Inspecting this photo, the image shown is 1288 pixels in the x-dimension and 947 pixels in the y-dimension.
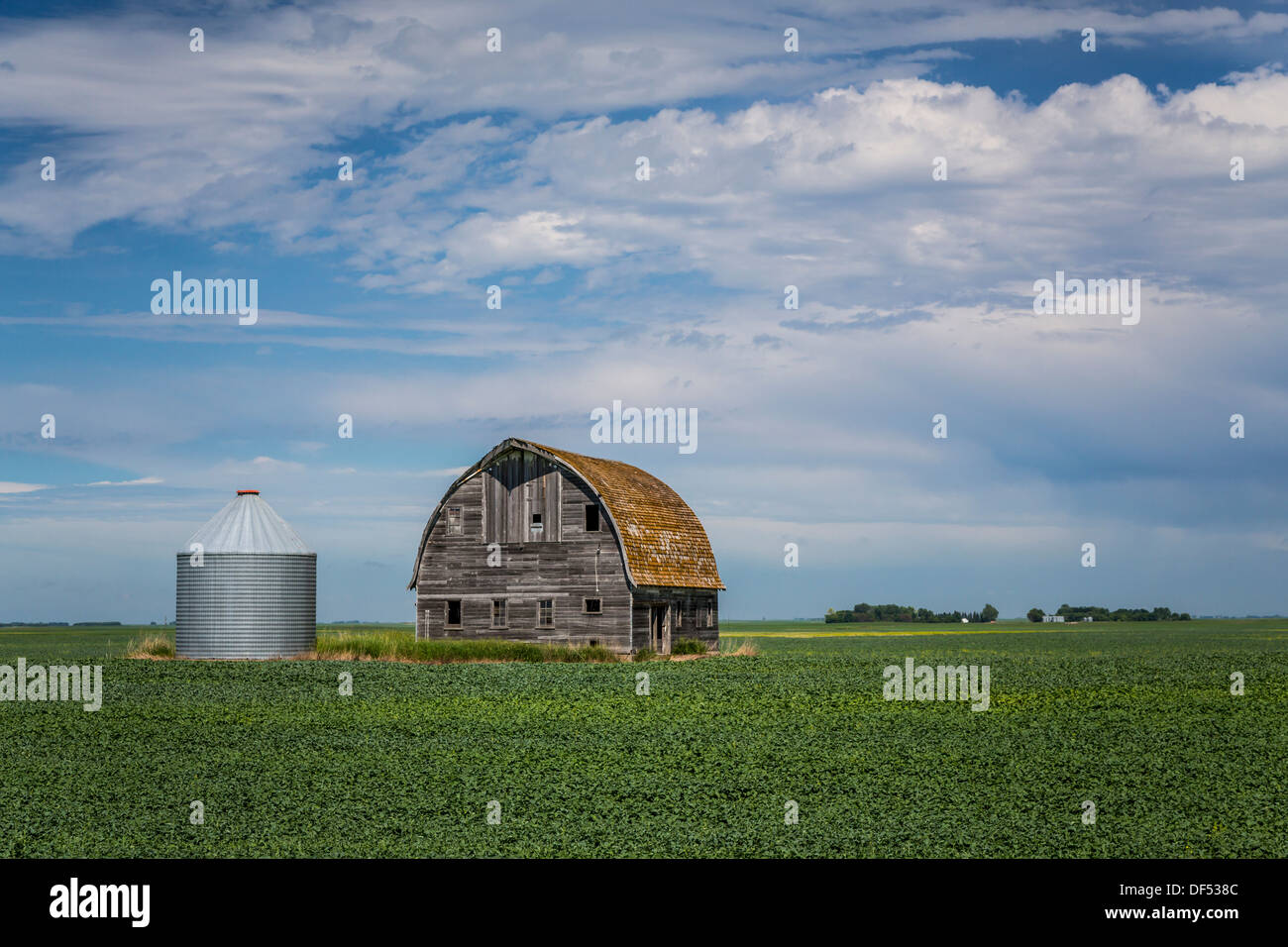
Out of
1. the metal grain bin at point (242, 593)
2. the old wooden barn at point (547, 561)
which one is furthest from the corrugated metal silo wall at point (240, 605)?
the old wooden barn at point (547, 561)

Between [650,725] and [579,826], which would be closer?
[579,826]

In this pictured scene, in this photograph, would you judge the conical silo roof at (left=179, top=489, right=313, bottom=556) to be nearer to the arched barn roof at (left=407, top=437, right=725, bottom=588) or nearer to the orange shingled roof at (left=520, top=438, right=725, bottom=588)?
the arched barn roof at (left=407, top=437, right=725, bottom=588)

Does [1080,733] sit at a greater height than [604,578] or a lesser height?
lesser

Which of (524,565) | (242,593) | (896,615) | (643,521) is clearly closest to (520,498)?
(524,565)

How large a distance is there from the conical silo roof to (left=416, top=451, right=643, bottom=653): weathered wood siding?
5034mm

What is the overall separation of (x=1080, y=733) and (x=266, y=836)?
1429 cm

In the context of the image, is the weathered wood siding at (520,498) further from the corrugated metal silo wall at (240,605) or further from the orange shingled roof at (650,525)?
the corrugated metal silo wall at (240,605)

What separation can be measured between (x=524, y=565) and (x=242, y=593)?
921cm

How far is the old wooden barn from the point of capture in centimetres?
3906

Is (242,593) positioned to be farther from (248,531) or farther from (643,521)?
(643,521)

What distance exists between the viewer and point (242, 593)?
3800cm

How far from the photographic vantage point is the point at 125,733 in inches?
825
